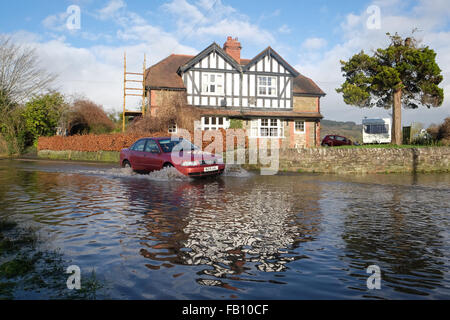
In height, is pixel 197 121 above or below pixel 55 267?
above

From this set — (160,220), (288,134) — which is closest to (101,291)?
(160,220)

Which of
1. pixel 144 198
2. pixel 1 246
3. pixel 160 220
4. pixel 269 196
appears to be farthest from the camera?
pixel 269 196

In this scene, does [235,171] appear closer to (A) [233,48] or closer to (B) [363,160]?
(B) [363,160]

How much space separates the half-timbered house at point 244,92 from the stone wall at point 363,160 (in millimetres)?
12585

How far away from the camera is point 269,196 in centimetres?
951

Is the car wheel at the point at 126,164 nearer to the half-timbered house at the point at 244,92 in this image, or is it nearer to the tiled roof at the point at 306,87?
the half-timbered house at the point at 244,92

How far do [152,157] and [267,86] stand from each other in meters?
20.6

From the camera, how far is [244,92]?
3186 centimetres

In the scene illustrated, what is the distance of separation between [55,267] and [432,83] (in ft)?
91.9

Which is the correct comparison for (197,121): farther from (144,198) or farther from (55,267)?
(55,267)

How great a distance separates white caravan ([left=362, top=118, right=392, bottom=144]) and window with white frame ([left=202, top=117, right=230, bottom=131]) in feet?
50.5

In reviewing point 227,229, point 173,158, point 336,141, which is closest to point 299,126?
point 336,141

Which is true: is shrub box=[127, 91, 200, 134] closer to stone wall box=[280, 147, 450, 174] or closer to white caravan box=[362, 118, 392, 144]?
stone wall box=[280, 147, 450, 174]
